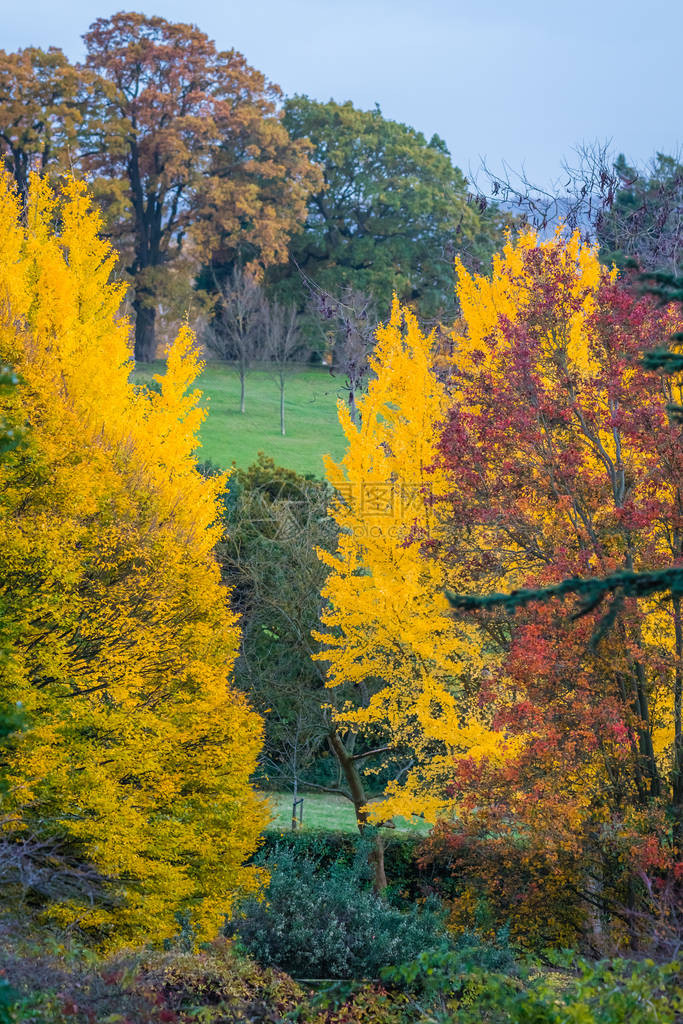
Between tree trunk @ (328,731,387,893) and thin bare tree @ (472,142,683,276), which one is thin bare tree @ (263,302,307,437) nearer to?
tree trunk @ (328,731,387,893)

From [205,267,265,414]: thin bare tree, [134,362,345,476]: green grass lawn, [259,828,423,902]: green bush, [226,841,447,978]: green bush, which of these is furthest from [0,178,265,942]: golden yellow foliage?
[205,267,265,414]: thin bare tree

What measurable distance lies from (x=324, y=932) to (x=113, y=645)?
5177 mm

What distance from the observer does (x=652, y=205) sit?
24906 millimetres

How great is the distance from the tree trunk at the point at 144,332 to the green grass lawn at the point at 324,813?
27305 millimetres

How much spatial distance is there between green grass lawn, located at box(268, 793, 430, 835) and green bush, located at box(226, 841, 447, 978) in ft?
36.2

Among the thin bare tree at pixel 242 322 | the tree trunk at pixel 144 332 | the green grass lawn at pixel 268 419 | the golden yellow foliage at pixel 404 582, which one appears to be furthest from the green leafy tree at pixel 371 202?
the golden yellow foliage at pixel 404 582

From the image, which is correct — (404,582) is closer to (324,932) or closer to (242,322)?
(324,932)

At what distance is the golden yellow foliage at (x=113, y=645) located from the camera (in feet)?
43.4

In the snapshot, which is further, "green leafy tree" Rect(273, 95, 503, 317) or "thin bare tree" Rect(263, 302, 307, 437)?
"green leafy tree" Rect(273, 95, 503, 317)

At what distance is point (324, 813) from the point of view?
27828 millimetres

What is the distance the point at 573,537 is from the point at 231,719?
19.8 ft

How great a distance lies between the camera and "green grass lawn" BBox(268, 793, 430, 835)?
25.5 m

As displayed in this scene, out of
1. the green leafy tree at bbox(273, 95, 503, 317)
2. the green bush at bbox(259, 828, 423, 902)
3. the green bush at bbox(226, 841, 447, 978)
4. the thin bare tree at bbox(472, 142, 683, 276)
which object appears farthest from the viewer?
the green leafy tree at bbox(273, 95, 503, 317)

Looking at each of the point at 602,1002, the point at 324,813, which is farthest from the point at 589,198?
the point at 324,813
